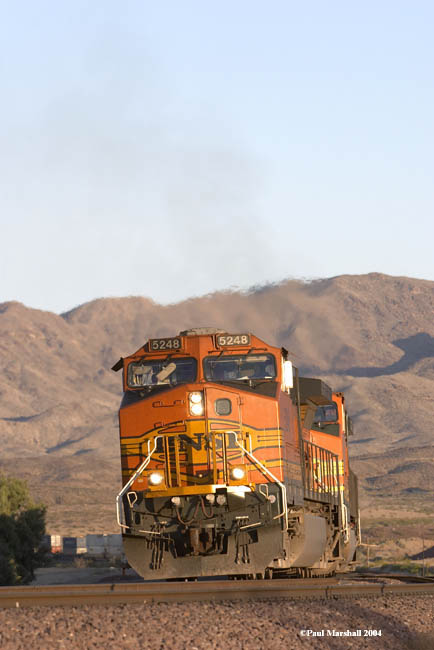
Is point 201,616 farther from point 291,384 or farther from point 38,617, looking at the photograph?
point 291,384

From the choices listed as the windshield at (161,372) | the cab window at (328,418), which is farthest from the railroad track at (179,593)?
the cab window at (328,418)

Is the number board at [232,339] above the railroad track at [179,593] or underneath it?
above

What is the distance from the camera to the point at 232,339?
63.4 ft

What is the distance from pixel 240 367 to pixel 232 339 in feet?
1.87

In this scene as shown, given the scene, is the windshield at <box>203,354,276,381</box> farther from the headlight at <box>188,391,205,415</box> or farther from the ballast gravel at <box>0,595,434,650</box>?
the ballast gravel at <box>0,595,434,650</box>

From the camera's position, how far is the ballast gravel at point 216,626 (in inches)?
444

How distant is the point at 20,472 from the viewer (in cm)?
16650

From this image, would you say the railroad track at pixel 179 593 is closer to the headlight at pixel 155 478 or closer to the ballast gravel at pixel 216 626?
the ballast gravel at pixel 216 626

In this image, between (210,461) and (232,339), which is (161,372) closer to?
(232,339)

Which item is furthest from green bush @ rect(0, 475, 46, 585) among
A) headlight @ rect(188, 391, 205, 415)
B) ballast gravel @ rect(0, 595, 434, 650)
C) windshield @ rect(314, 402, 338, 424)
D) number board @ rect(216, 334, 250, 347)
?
ballast gravel @ rect(0, 595, 434, 650)

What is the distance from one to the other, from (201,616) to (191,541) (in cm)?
540

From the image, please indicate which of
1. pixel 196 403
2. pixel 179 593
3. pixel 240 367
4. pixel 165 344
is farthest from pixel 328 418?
pixel 179 593

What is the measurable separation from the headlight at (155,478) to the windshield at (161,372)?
183 centimetres

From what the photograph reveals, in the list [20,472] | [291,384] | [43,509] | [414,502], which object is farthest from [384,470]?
[291,384]
